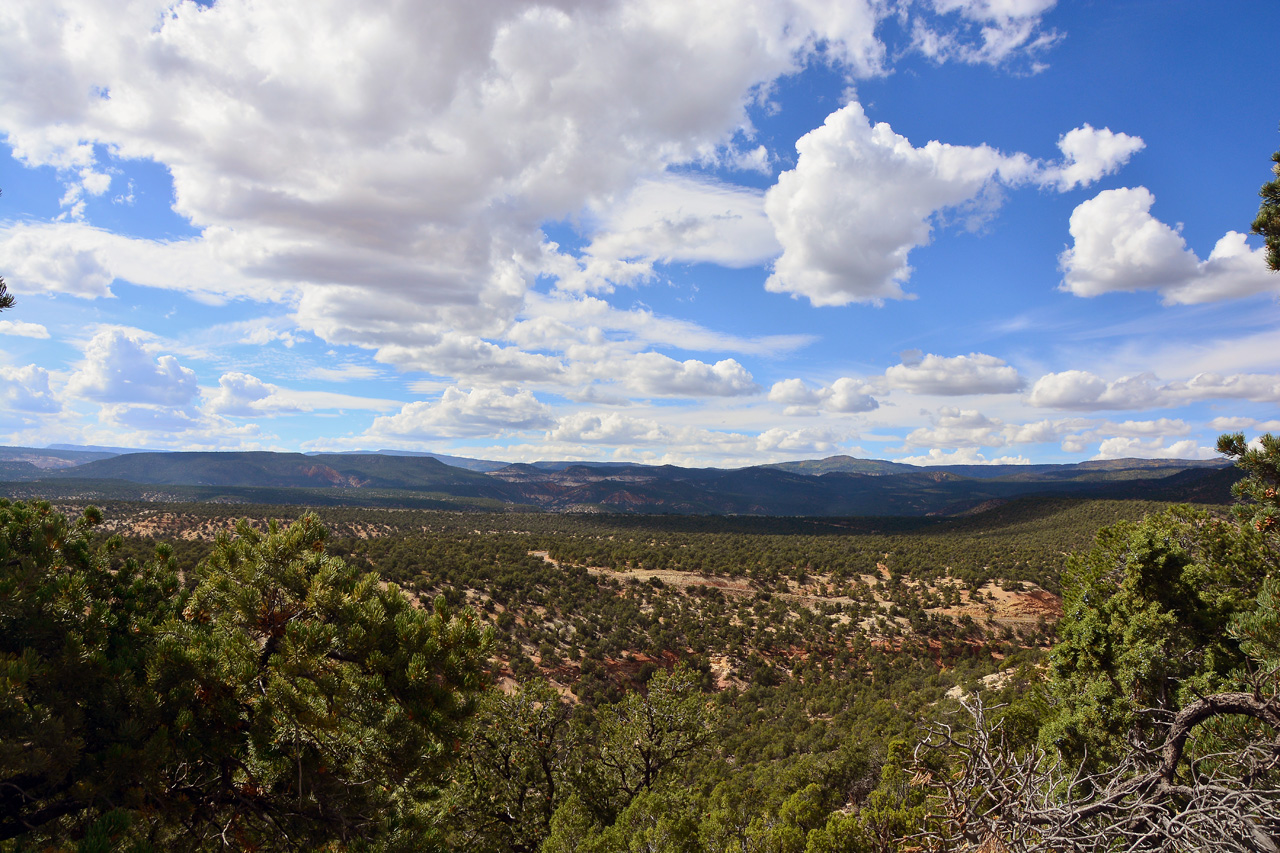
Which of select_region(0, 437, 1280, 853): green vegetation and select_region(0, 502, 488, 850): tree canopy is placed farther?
select_region(0, 502, 488, 850): tree canopy

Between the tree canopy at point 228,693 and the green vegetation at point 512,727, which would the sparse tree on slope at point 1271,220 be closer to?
the green vegetation at point 512,727

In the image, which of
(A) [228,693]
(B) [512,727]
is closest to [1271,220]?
(A) [228,693]

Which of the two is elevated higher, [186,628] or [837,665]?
[186,628]

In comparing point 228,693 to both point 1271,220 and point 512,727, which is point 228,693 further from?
point 1271,220

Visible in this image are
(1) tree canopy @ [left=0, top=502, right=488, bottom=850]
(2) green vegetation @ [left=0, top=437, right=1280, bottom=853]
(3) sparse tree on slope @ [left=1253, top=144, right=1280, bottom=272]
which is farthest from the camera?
(3) sparse tree on slope @ [left=1253, top=144, right=1280, bottom=272]

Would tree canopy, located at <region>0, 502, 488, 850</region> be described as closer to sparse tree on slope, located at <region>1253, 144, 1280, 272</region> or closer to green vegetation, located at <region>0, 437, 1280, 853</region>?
green vegetation, located at <region>0, 437, 1280, 853</region>

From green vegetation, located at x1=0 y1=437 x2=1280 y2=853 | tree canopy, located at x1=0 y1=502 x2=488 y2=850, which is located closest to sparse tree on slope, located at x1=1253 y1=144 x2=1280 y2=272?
green vegetation, located at x1=0 y1=437 x2=1280 y2=853

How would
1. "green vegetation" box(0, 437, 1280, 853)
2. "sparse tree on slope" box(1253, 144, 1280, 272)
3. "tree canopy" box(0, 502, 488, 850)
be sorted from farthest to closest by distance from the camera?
"sparse tree on slope" box(1253, 144, 1280, 272) < "tree canopy" box(0, 502, 488, 850) < "green vegetation" box(0, 437, 1280, 853)

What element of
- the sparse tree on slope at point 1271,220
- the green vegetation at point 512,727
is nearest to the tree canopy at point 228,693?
the green vegetation at point 512,727

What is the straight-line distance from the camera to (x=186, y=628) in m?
5.81

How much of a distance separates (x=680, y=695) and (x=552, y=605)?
23151mm

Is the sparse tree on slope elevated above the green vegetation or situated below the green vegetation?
above

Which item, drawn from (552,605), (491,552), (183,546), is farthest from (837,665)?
(183,546)

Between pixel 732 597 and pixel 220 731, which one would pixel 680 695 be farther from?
pixel 732 597
